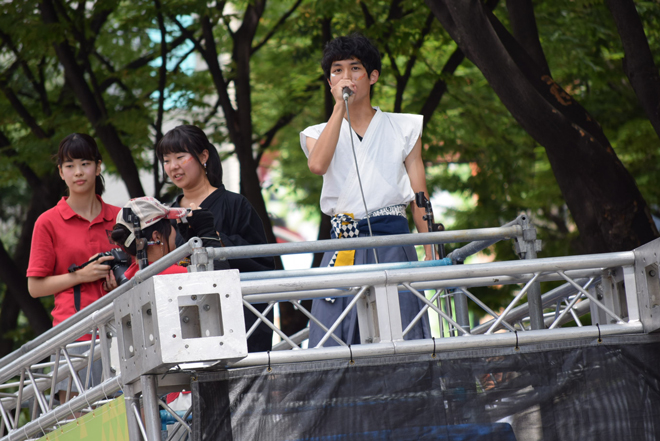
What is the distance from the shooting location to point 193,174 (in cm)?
425

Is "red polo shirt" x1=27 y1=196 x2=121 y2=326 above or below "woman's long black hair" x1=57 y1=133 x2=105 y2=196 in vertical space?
below

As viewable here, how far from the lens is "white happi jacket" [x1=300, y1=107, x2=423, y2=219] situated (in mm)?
4020

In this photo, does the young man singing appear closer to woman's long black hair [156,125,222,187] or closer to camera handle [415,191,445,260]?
camera handle [415,191,445,260]

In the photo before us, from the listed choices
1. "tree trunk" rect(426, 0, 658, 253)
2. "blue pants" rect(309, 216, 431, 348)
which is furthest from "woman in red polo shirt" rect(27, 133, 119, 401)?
"tree trunk" rect(426, 0, 658, 253)

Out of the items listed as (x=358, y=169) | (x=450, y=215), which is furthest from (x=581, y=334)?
(x=450, y=215)

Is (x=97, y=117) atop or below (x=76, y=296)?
atop

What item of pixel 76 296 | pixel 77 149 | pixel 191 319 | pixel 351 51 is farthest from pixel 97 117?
pixel 191 319

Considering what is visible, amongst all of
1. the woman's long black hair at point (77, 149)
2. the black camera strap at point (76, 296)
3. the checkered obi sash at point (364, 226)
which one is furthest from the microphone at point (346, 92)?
the black camera strap at point (76, 296)

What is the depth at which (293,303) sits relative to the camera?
352cm

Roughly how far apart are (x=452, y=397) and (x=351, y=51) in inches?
67.1

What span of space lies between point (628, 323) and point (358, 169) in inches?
54.8

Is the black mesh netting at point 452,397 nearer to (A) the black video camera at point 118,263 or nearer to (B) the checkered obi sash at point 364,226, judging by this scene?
(B) the checkered obi sash at point 364,226

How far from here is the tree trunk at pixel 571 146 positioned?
530cm

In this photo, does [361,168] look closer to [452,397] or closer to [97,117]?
[452,397]
